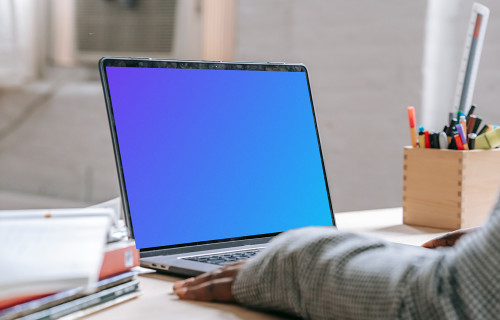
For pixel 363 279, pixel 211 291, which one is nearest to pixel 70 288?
pixel 211 291

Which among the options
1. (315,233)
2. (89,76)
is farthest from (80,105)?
(315,233)

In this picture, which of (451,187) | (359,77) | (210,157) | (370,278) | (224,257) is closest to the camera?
(370,278)

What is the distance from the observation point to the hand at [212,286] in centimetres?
62

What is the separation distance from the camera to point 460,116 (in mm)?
1152

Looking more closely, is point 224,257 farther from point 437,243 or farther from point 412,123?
point 412,123

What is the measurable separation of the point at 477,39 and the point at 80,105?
2080 mm

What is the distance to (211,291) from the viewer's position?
63cm

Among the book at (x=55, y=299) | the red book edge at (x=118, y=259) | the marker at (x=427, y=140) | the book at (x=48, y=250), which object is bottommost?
the book at (x=55, y=299)

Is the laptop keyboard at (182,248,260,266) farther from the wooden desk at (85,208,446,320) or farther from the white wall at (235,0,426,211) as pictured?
the white wall at (235,0,426,211)

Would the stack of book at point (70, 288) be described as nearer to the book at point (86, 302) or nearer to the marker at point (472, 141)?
the book at point (86, 302)

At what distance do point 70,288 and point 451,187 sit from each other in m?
0.80

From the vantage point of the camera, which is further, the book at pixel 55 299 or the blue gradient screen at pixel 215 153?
the blue gradient screen at pixel 215 153

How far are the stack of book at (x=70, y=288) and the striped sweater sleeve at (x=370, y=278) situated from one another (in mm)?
122

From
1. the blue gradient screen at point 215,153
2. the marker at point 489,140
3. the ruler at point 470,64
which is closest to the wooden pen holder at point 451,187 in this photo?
the marker at point 489,140
